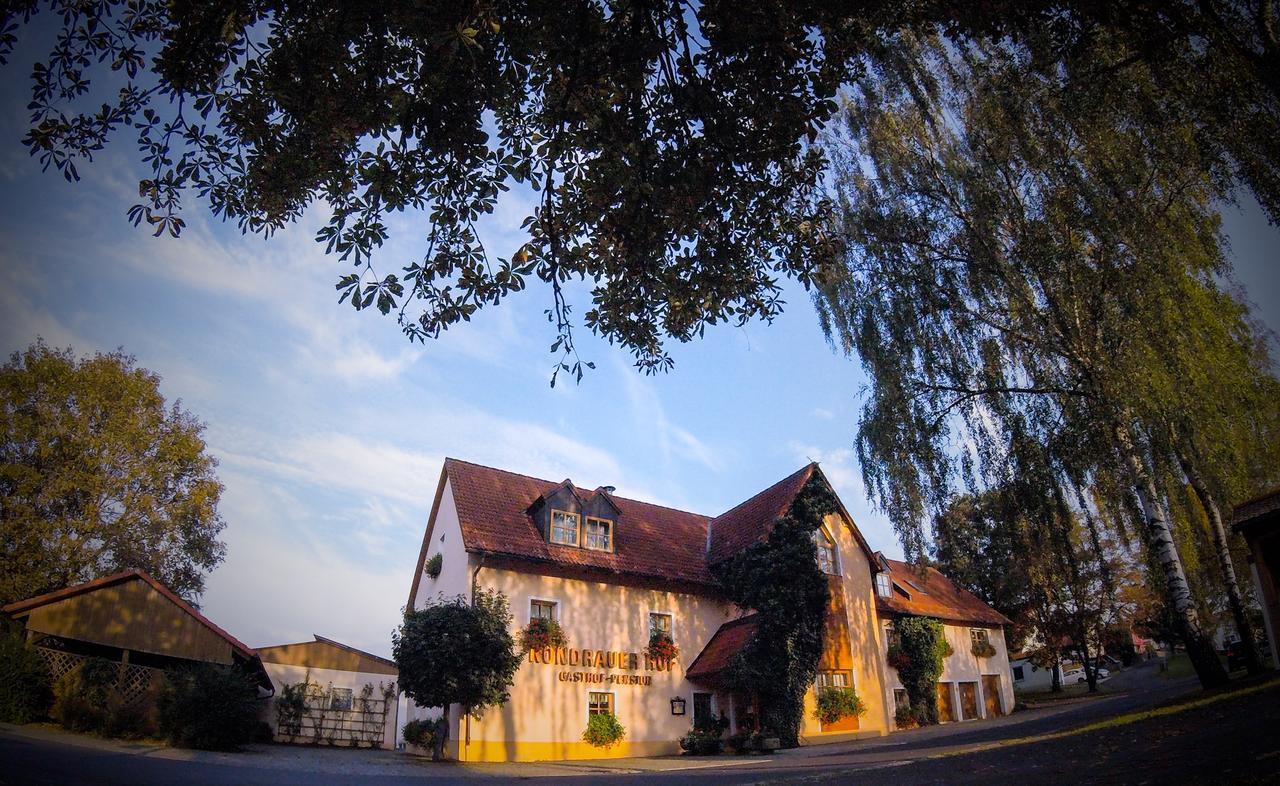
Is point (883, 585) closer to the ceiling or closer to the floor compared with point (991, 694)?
closer to the ceiling

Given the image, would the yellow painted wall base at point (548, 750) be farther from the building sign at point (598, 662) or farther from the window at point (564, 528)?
the window at point (564, 528)

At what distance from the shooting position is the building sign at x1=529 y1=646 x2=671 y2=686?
1984 centimetres

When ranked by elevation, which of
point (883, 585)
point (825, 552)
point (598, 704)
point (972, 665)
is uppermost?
point (825, 552)

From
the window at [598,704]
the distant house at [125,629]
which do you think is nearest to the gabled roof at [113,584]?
the distant house at [125,629]

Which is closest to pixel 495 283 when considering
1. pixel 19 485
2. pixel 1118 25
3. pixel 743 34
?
pixel 743 34

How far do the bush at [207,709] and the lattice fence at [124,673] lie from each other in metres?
2.62

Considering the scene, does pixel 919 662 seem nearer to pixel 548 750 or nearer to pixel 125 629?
pixel 548 750

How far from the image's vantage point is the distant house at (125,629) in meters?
19.2

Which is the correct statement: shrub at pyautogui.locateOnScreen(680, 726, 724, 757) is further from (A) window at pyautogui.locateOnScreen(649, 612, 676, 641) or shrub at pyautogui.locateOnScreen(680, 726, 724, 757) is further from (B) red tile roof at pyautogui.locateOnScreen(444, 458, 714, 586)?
(B) red tile roof at pyautogui.locateOnScreen(444, 458, 714, 586)

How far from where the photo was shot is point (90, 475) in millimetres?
25891

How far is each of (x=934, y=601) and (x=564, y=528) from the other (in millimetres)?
21146

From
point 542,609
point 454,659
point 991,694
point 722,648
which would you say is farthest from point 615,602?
point 991,694

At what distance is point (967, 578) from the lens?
43.8 metres

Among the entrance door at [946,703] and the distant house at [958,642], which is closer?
the distant house at [958,642]
